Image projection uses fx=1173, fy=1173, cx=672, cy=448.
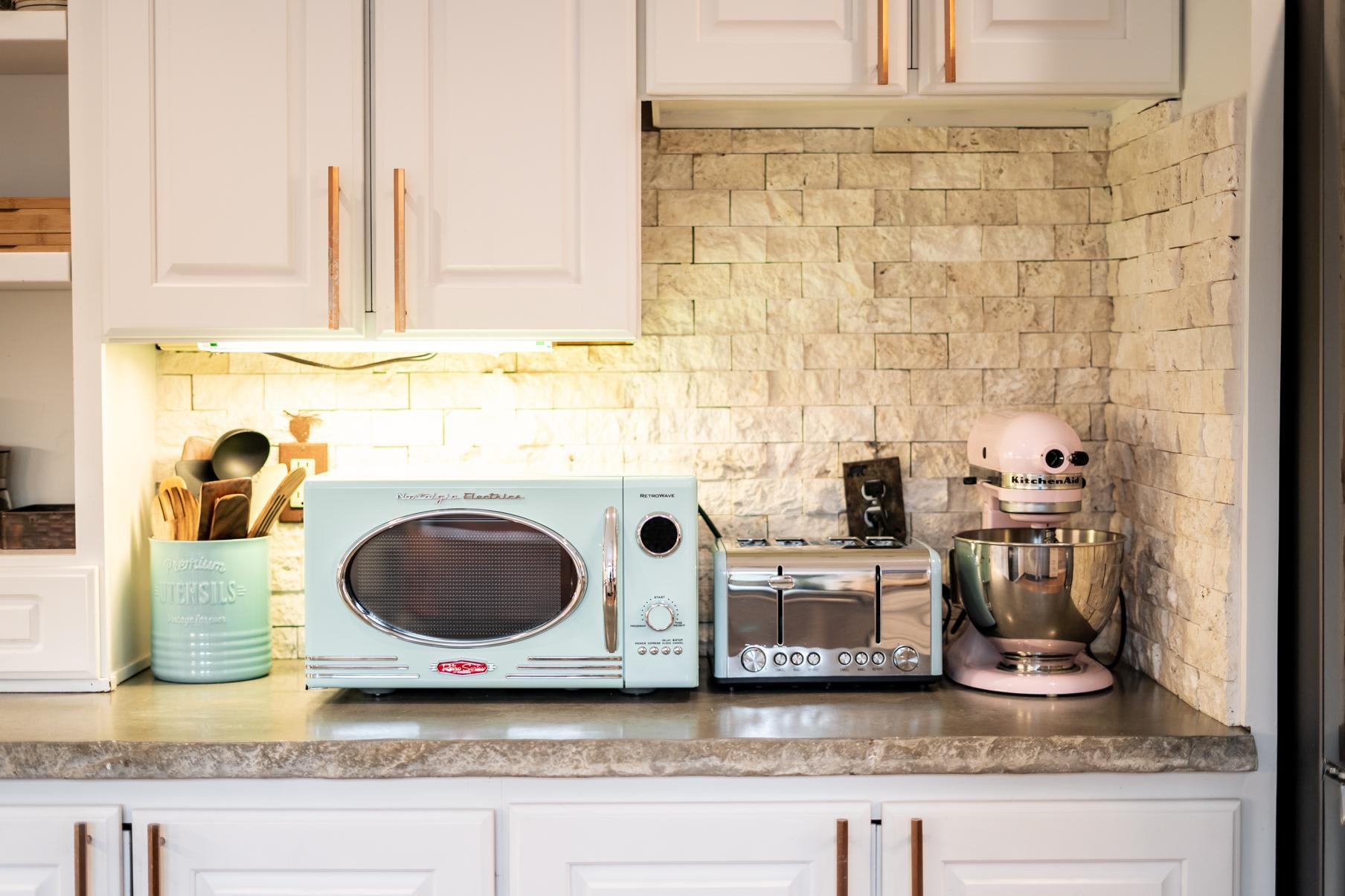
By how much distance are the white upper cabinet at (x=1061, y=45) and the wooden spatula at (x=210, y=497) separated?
129 centimetres

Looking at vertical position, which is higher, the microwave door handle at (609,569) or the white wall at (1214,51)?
the white wall at (1214,51)

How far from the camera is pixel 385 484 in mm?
1739

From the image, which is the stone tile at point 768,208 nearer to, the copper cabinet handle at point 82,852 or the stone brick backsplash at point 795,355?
the stone brick backsplash at point 795,355

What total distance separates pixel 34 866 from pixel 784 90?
4.95 feet

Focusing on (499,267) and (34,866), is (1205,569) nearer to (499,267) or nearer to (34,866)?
(499,267)

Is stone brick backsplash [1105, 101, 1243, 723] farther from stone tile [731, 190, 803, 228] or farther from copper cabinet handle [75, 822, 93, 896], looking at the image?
copper cabinet handle [75, 822, 93, 896]

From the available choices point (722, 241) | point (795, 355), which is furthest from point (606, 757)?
point (722, 241)

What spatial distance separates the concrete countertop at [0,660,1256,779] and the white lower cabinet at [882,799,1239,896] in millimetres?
56

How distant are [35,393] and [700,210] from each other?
120 cm

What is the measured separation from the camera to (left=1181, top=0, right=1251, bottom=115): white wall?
1.57 m

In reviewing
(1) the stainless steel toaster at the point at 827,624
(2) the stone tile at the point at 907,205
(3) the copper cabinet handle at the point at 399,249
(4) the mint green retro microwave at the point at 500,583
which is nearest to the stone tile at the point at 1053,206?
(2) the stone tile at the point at 907,205

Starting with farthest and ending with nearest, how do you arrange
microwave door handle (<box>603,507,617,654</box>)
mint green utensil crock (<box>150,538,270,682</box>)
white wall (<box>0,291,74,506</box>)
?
white wall (<box>0,291,74,506</box>), mint green utensil crock (<box>150,538,270,682</box>), microwave door handle (<box>603,507,617,654</box>)

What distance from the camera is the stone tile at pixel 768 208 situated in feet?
6.80

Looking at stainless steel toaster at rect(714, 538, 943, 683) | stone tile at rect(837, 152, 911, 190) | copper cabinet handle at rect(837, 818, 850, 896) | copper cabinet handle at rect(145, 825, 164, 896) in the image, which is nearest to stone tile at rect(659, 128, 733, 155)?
stone tile at rect(837, 152, 911, 190)
